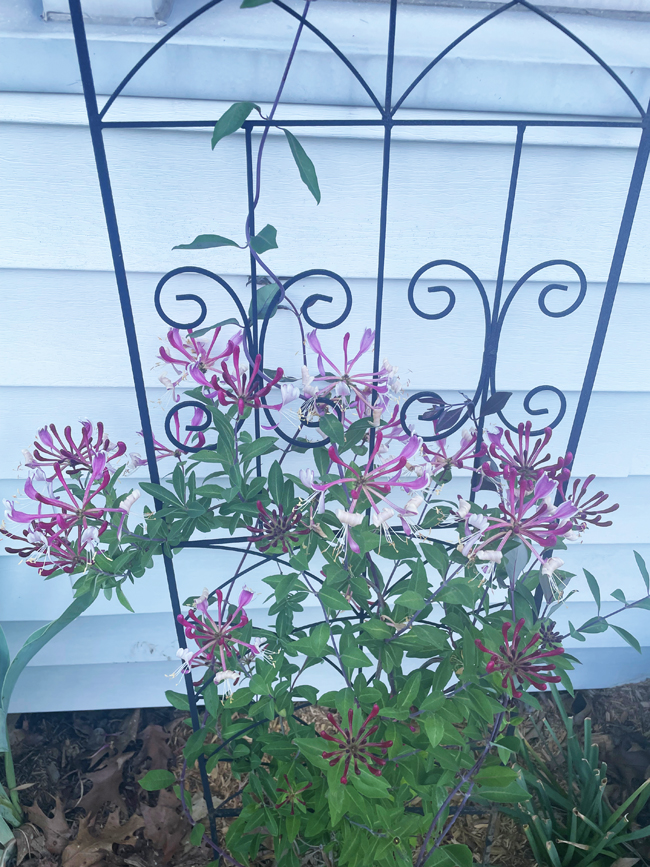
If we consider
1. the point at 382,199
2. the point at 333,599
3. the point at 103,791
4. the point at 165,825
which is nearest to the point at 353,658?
the point at 333,599

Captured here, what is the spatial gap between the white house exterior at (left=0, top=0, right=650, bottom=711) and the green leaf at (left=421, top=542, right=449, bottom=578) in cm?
43

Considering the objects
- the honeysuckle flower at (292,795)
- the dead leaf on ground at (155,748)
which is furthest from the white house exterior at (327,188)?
the dead leaf on ground at (155,748)

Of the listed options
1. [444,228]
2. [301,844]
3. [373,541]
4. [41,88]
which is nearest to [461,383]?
[444,228]

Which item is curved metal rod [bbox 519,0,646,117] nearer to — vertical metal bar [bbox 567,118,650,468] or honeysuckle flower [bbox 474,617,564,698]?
vertical metal bar [bbox 567,118,650,468]

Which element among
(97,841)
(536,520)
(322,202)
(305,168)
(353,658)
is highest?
(322,202)

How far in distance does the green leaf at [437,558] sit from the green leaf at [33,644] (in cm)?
61

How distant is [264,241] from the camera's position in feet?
2.84

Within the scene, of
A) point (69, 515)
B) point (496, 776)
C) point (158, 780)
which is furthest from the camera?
point (158, 780)

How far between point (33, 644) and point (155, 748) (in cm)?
58

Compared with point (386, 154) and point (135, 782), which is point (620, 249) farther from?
point (135, 782)

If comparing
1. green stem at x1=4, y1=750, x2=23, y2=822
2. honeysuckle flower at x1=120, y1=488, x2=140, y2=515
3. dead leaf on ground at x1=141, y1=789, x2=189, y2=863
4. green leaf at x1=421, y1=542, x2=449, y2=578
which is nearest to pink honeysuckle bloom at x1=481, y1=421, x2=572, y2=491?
green leaf at x1=421, y1=542, x2=449, y2=578

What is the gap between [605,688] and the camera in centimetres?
Answer: 183

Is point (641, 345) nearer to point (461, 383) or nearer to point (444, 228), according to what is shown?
point (461, 383)

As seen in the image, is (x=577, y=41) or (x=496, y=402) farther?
(x=496, y=402)
